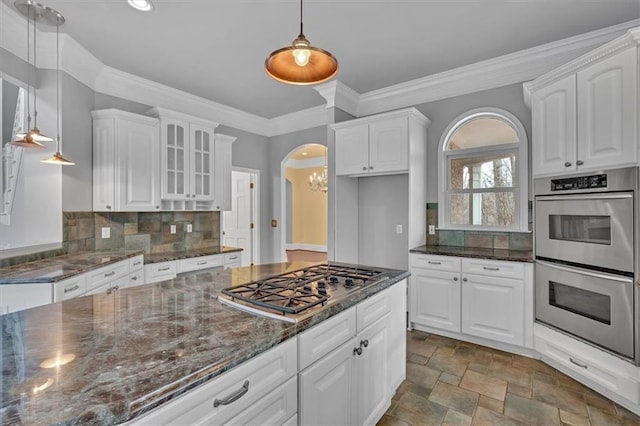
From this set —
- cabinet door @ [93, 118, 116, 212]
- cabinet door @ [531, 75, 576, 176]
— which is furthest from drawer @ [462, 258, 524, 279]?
cabinet door @ [93, 118, 116, 212]

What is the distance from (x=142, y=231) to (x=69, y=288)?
62.4 inches

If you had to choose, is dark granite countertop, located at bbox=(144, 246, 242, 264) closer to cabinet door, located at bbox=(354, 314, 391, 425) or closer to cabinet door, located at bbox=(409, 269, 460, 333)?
cabinet door, located at bbox=(409, 269, 460, 333)

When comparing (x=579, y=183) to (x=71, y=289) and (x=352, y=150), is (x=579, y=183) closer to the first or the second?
(x=352, y=150)

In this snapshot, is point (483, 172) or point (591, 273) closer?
point (591, 273)

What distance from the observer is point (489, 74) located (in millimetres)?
3434

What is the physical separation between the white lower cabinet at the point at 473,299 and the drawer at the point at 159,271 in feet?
8.96

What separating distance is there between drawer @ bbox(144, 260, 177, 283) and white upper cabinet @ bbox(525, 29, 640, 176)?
12.6ft

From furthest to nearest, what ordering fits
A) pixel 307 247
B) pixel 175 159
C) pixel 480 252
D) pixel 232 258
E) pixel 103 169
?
pixel 307 247 < pixel 232 258 < pixel 175 159 < pixel 103 169 < pixel 480 252

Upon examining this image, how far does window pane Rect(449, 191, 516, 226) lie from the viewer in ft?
11.4

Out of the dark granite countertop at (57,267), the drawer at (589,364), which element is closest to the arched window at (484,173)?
the drawer at (589,364)

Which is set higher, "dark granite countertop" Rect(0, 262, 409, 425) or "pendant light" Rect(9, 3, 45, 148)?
"pendant light" Rect(9, 3, 45, 148)

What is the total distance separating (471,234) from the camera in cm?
363

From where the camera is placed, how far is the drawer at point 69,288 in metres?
2.24

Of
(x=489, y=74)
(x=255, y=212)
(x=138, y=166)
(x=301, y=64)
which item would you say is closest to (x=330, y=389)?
(x=301, y=64)
